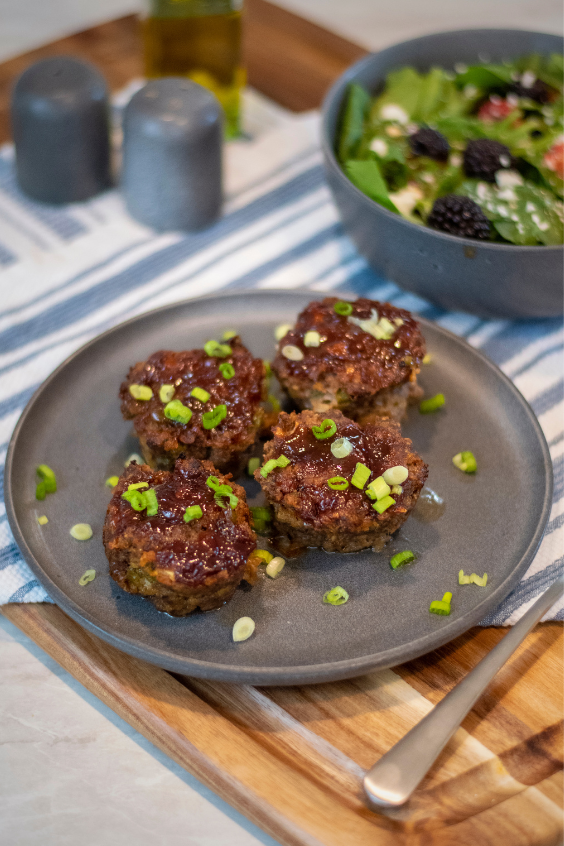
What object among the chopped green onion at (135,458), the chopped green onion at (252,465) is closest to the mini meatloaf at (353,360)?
the chopped green onion at (252,465)

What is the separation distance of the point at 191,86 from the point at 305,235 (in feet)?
3.48

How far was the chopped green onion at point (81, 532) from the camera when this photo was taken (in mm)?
3010

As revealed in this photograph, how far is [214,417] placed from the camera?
3.12 metres

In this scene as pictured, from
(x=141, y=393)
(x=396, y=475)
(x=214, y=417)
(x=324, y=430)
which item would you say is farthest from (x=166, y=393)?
(x=396, y=475)

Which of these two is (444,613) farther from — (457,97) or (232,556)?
(457,97)

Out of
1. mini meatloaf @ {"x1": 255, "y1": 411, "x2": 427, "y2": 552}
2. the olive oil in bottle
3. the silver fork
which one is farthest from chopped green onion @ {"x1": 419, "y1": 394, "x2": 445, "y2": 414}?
the olive oil in bottle

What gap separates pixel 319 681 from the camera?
2602 mm

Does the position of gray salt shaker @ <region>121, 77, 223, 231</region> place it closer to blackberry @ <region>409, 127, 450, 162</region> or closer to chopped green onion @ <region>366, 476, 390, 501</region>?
blackberry @ <region>409, 127, 450, 162</region>

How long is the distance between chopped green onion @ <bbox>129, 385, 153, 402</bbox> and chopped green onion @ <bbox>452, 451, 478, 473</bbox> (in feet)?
4.35

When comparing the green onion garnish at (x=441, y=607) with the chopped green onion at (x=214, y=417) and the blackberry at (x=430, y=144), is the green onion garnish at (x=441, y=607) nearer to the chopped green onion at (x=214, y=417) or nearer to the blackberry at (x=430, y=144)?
the chopped green onion at (x=214, y=417)

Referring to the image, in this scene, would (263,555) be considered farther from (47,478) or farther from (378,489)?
(47,478)

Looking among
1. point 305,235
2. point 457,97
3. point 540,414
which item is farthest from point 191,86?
point 540,414

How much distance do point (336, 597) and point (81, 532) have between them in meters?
1.01

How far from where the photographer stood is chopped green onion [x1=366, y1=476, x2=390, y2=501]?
2.82 metres
